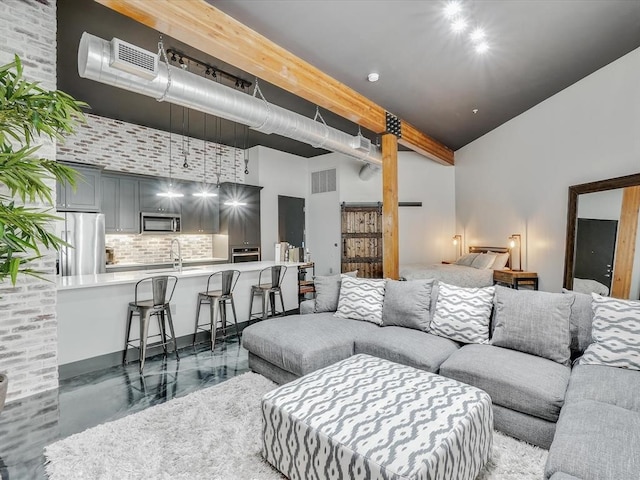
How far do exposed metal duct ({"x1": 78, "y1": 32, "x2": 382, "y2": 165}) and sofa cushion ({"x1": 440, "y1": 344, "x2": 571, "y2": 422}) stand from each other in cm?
311

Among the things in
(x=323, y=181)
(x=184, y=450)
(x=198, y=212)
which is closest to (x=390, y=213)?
(x=323, y=181)

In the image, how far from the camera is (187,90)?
3.07 m

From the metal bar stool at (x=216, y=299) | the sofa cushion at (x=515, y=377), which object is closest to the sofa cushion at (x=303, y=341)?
the sofa cushion at (x=515, y=377)

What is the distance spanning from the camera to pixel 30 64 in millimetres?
2738

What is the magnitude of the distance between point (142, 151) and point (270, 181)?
263 centimetres

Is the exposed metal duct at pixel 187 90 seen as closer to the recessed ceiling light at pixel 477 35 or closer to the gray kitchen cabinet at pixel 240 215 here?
the recessed ceiling light at pixel 477 35

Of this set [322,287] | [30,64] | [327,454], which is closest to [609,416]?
[327,454]

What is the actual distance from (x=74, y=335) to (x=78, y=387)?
549mm

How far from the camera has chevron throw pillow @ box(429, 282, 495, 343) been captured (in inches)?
111

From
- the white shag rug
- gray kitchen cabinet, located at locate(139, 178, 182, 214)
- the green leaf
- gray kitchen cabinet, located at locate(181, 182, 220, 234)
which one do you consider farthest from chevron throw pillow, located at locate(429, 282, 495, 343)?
gray kitchen cabinet, located at locate(139, 178, 182, 214)

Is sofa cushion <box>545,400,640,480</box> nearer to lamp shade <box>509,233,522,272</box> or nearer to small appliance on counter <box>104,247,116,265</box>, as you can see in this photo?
lamp shade <box>509,233,522,272</box>

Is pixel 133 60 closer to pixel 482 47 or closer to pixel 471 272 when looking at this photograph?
pixel 482 47

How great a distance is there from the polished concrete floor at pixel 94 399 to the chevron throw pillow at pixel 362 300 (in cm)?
124

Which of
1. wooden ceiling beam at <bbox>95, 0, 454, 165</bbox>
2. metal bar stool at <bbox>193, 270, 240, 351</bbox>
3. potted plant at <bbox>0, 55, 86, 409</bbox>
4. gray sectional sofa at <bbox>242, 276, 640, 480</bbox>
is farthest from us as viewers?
metal bar stool at <bbox>193, 270, 240, 351</bbox>
